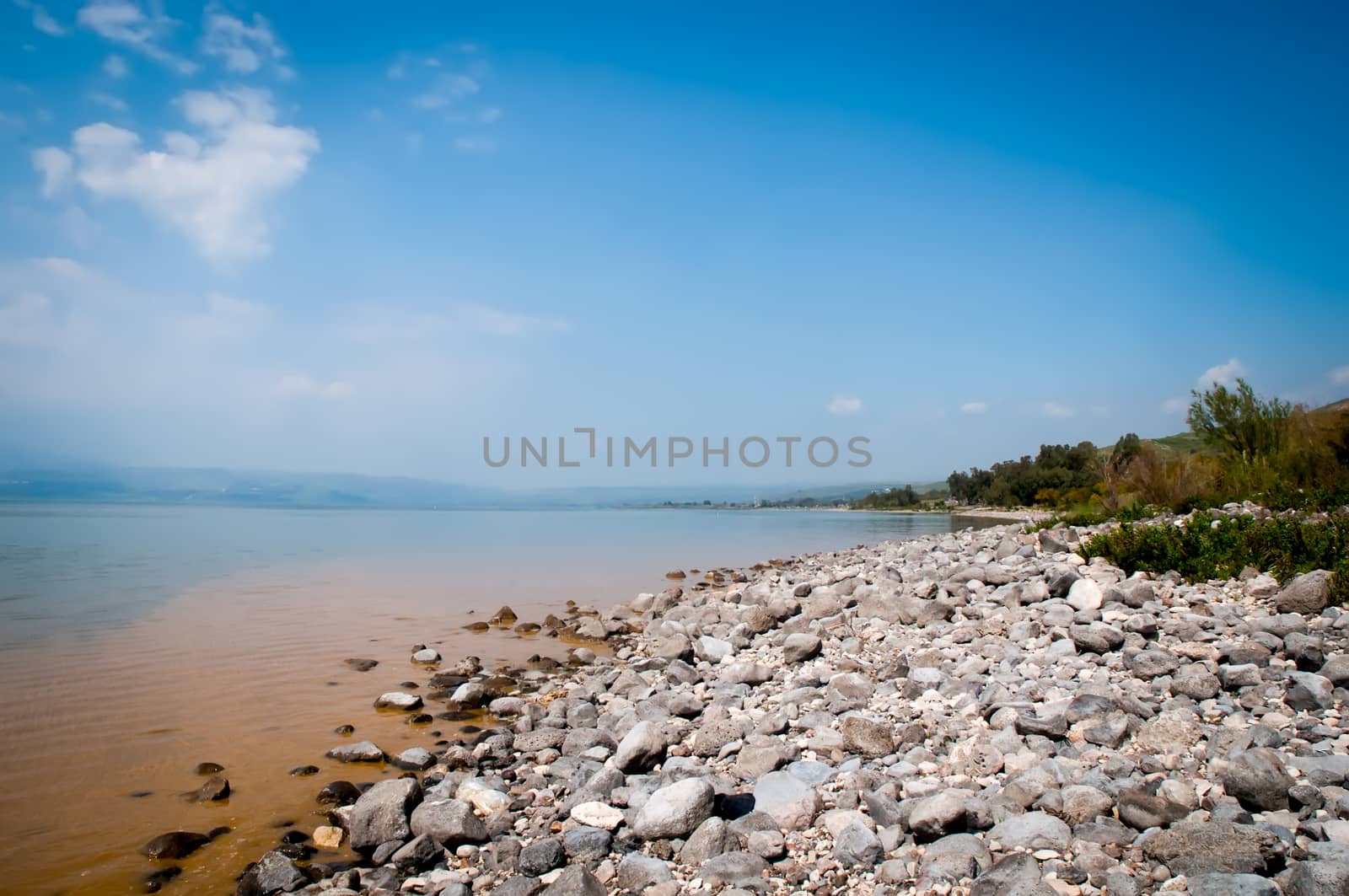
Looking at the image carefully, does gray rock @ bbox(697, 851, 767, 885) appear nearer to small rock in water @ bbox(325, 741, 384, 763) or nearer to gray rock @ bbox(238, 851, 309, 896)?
gray rock @ bbox(238, 851, 309, 896)

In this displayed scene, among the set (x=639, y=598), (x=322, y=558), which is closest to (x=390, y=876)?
(x=639, y=598)

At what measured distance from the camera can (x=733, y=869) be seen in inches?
151

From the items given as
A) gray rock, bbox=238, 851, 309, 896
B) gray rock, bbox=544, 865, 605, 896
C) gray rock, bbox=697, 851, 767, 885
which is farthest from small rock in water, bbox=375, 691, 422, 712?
gray rock, bbox=697, 851, 767, 885

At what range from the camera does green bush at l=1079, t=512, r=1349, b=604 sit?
876cm

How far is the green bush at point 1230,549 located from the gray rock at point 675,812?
25.2 feet

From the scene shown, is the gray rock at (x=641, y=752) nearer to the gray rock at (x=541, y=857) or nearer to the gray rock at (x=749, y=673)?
the gray rock at (x=541, y=857)

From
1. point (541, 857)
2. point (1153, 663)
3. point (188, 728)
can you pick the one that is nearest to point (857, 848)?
point (541, 857)

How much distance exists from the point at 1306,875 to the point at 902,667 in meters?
4.13

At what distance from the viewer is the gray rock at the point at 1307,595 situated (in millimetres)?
7070

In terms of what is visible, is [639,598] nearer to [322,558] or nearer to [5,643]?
[5,643]

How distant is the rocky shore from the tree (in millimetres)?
19421

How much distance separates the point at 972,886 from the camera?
334 centimetres

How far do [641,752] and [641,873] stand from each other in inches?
59.7

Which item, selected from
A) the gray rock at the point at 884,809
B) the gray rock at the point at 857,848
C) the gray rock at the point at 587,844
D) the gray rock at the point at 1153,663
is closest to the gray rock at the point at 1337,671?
the gray rock at the point at 1153,663
